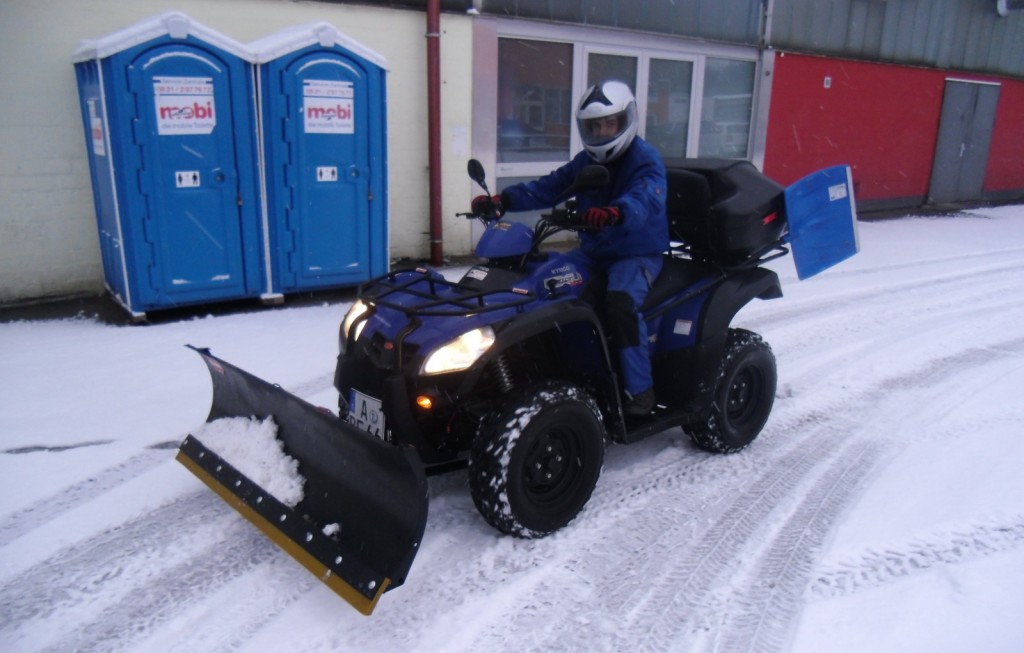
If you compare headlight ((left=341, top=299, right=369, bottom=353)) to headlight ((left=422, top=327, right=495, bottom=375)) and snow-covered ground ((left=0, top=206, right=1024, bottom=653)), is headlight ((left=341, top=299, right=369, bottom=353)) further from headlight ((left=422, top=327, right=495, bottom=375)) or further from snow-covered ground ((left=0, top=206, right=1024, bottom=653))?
snow-covered ground ((left=0, top=206, right=1024, bottom=653))

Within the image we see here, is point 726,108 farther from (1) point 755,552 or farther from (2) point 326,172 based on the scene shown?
(1) point 755,552

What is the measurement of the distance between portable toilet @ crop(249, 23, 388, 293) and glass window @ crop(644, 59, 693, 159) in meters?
5.05

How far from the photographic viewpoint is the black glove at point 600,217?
A: 11.0 ft

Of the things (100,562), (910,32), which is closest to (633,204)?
(100,562)

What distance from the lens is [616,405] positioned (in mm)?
3592

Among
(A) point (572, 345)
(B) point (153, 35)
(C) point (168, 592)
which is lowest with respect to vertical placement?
(C) point (168, 592)

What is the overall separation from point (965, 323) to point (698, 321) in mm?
4333

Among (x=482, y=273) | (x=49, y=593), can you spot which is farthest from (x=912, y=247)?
(x=49, y=593)

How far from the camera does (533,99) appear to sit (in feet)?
31.5

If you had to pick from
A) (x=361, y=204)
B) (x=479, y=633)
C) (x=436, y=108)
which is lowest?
(x=479, y=633)

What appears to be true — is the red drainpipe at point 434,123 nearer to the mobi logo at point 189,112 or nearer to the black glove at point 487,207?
the mobi logo at point 189,112

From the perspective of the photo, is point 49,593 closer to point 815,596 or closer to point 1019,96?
point 815,596

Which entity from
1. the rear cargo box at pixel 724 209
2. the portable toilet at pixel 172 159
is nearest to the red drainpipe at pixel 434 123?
the portable toilet at pixel 172 159

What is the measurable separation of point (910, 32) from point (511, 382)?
14.1 metres
